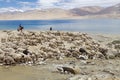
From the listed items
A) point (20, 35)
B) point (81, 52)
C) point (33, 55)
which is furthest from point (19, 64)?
point (20, 35)

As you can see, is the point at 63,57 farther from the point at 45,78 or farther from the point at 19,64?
the point at 45,78

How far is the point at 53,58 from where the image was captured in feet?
79.6

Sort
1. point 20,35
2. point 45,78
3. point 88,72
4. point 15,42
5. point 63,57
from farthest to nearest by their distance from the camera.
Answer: point 20,35 < point 15,42 < point 63,57 < point 88,72 < point 45,78

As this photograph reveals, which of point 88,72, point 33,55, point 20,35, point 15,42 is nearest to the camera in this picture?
point 88,72

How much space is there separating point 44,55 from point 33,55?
138 centimetres

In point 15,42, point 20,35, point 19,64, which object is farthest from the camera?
point 20,35

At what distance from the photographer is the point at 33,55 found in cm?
2303

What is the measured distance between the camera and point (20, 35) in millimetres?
30219

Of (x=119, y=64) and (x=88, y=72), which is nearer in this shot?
(x=88, y=72)

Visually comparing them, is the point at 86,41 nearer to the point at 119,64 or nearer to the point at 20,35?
the point at 20,35

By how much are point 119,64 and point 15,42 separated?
9.32 metres

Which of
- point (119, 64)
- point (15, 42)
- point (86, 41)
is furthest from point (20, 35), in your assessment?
point (119, 64)

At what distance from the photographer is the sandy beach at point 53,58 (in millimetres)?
18272

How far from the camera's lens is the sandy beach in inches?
719
